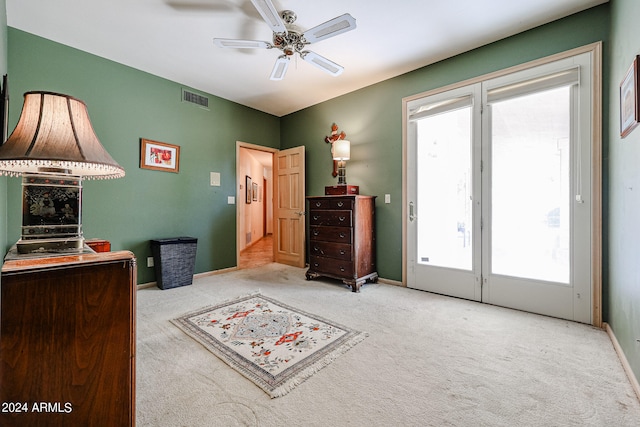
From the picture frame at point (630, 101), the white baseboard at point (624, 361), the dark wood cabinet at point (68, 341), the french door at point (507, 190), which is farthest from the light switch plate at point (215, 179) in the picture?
the white baseboard at point (624, 361)

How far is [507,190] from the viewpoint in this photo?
270 cm

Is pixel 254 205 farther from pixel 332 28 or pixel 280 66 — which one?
pixel 332 28

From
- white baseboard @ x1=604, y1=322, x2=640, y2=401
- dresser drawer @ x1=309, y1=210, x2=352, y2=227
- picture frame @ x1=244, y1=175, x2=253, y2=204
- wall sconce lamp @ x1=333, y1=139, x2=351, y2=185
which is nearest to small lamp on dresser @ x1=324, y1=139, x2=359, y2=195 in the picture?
wall sconce lamp @ x1=333, y1=139, x2=351, y2=185

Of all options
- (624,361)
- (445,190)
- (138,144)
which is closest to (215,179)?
(138,144)

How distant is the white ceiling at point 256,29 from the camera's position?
227 cm

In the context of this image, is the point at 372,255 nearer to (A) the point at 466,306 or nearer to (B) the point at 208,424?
(A) the point at 466,306

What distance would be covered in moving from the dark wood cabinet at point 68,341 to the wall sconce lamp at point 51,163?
26 cm

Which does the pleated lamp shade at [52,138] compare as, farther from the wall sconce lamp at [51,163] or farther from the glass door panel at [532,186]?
the glass door panel at [532,186]

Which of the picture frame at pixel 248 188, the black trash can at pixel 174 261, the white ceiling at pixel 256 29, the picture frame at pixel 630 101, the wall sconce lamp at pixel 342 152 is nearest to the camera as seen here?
the picture frame at pixel 630 101

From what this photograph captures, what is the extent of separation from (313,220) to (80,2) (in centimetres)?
300

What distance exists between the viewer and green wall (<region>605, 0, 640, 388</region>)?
1560 mm

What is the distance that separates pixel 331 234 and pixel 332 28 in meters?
2.20

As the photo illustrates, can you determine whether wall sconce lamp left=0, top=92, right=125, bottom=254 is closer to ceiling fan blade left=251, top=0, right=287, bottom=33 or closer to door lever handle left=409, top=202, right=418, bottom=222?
ceiling fan blade left=251, top=0, right=287, bottom=33

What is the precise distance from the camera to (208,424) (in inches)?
49.4
